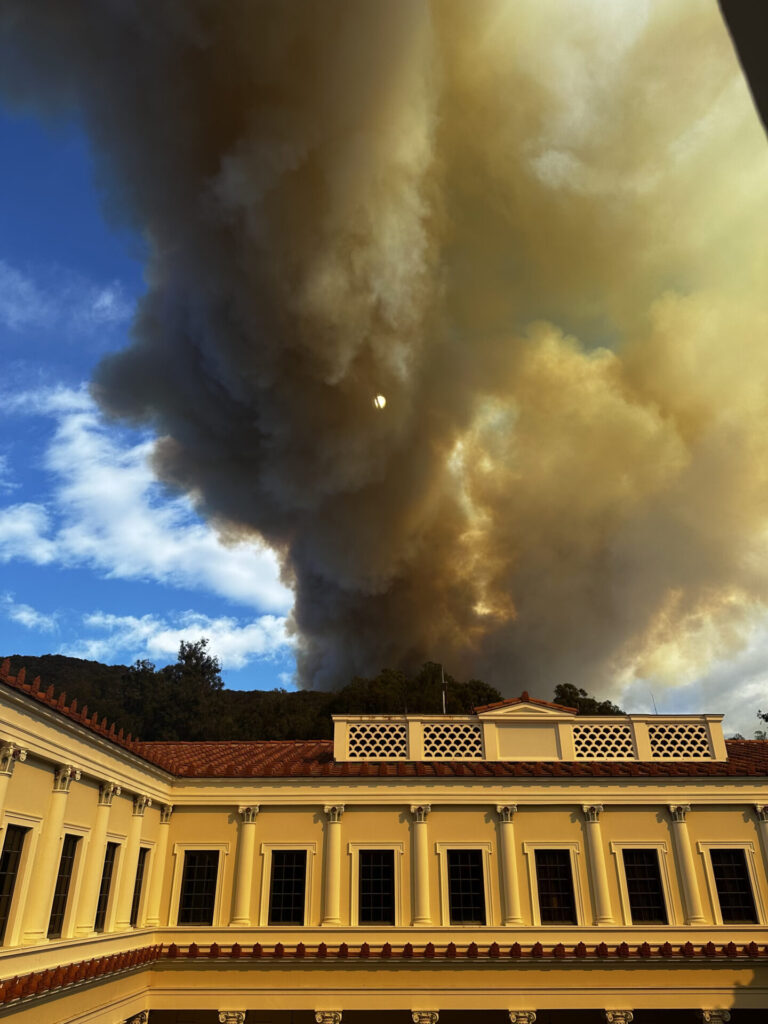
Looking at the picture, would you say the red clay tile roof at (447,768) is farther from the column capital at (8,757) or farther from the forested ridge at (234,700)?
the forested ridge at (234,700)

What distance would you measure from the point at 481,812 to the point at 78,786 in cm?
1191

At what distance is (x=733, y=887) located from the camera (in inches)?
837

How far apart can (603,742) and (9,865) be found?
58.1 ft

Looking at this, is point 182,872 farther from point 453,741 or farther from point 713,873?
point 713,873

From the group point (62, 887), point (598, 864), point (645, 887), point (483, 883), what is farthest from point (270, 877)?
point (645, 887)

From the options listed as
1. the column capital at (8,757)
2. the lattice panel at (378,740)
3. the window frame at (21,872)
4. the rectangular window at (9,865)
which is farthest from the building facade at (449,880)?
the column capital at (8,757)

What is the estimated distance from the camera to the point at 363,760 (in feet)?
78.6

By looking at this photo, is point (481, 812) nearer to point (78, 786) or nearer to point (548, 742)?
point (548, 742)

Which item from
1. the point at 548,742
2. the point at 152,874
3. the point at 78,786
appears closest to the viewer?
the point at 78,786

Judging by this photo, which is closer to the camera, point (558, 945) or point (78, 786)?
point (78, 786)

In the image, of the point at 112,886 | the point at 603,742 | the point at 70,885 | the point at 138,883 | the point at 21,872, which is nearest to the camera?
the point at 21,872

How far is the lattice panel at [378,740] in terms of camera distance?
24.0 m

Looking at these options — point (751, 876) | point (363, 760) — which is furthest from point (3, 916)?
point (751, 876)

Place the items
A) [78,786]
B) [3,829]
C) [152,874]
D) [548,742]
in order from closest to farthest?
[3,829] < [78,786] < [152,874] < [548,742]
